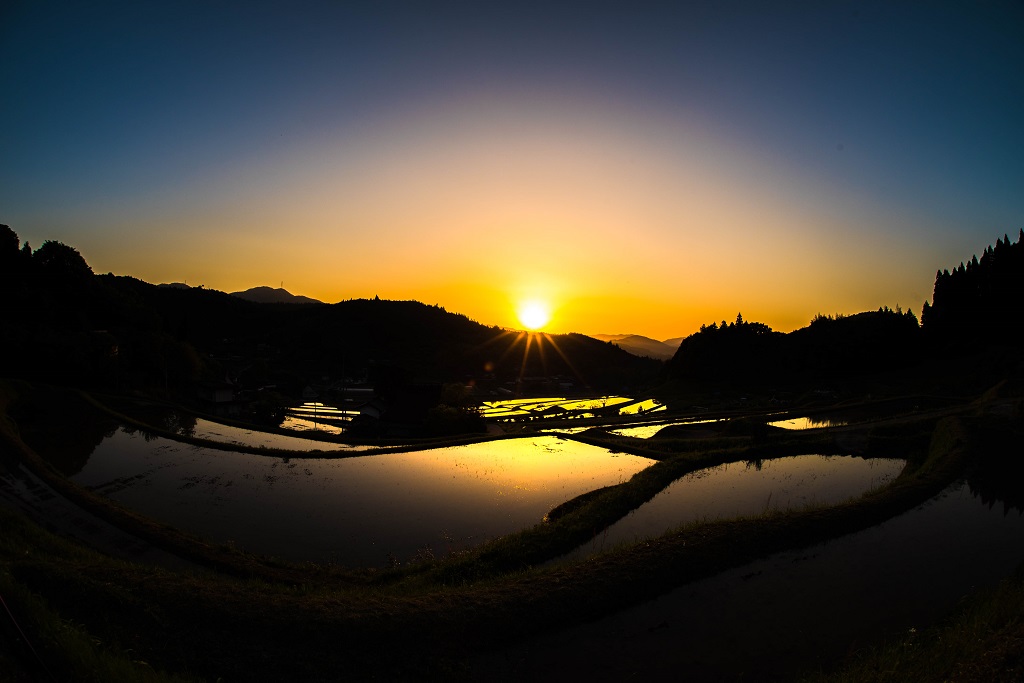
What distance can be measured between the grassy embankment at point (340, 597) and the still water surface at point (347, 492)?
79.2 inches

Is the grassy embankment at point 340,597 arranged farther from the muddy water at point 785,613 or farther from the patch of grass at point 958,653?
the patch of grass at point 958,653

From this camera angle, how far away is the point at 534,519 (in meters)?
17.6

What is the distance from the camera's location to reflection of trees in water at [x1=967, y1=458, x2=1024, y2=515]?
17.6 m

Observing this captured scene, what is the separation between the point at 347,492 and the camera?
20922 mm

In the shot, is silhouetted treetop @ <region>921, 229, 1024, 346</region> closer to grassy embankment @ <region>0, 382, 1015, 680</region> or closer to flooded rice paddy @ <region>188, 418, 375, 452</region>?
grassy embankment @ <region>0, 382, 1015, 680</region>

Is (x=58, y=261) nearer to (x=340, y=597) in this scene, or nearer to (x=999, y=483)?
(x=340, y=597)

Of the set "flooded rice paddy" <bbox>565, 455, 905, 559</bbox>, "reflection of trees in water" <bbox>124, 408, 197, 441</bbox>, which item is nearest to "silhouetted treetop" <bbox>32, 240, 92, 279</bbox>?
"reflection of trees in water" <bbox>124, 408, 197, 441</bbox>

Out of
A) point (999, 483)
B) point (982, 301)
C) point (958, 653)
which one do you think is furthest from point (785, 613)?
point (982, 301)

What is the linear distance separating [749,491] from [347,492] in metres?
16.5

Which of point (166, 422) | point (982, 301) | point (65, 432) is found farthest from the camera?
point (982, 301)

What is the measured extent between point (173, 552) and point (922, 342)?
94.9 metres

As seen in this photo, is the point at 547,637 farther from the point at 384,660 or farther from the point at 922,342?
the point at 922,342

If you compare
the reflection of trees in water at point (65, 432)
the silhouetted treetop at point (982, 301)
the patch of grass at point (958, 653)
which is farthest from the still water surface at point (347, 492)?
the silhouetted treetop at point (982, 301)

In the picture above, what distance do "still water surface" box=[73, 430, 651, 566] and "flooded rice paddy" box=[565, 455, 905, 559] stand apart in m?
3.14
